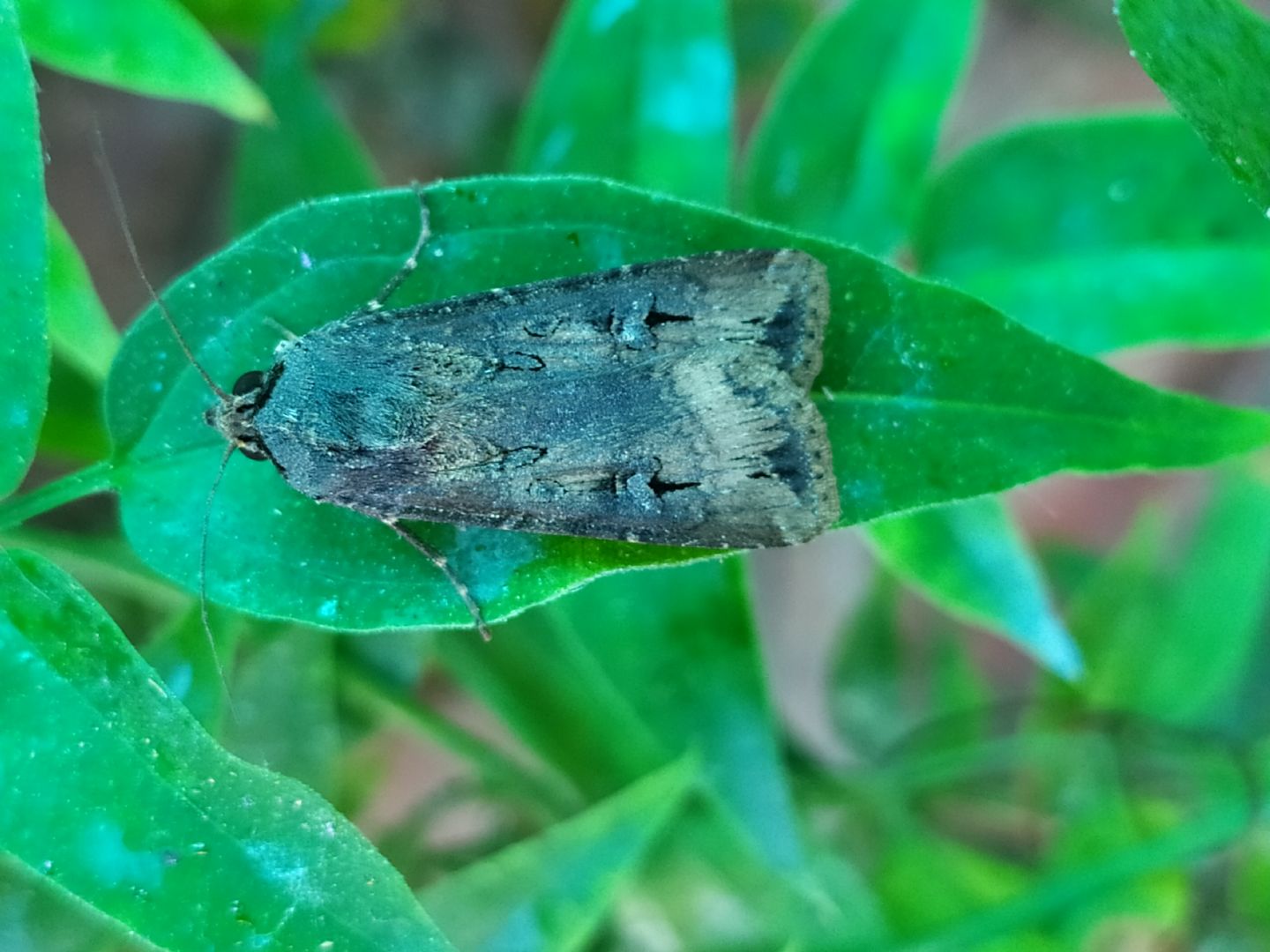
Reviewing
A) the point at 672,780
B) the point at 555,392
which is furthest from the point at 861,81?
the point at 672,780

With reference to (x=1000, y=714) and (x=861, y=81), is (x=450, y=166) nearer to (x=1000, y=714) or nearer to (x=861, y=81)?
(x=861, y=81)

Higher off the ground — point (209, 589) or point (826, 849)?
point (209, 589)

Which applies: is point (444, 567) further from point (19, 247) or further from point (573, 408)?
point (19, 247)

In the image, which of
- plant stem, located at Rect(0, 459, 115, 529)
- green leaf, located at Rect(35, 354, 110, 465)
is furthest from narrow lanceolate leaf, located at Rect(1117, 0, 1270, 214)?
green leaf, located at Rect(35, 354, 110, 465)

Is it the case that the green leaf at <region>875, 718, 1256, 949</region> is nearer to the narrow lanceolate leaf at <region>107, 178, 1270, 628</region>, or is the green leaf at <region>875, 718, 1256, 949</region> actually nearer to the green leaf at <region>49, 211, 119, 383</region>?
the narrow lanceolate leaf at <region>107, 178, 1270, 628</region>

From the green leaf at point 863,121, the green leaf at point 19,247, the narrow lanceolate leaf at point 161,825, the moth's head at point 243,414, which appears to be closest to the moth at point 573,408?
the moth's head at point 243,414
